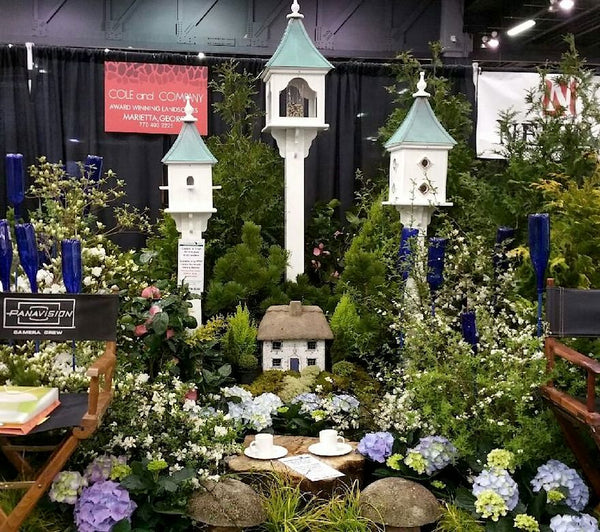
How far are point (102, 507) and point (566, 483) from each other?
60.5 inches

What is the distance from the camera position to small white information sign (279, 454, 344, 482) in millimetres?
2498

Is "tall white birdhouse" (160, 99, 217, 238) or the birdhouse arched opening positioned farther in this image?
the birdhouse arched opening

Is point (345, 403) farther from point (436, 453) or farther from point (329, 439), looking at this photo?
point (436, 453)

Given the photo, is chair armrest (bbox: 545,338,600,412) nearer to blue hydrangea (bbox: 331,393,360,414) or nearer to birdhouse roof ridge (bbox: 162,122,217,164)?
blue hydrangea (bbox: 331,393,360,414)

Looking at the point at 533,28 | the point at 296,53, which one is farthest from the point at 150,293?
the point at 533,28

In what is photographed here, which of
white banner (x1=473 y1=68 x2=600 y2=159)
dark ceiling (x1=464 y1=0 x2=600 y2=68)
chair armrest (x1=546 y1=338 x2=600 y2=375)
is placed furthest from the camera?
dark ceiling (x1=464 y1=0 x2=600 y2=68)

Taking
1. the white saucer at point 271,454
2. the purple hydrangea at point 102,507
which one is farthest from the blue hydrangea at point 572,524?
the purple hydrangea at point 102,507

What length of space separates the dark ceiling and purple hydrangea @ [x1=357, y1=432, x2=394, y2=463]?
6049 millimetres

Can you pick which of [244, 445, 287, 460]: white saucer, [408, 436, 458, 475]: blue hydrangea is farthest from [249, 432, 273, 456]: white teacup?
[408, 436, 458, 475]: blue hydrangea

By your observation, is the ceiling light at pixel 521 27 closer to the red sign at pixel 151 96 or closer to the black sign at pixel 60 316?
the red sign at pixel 151 96

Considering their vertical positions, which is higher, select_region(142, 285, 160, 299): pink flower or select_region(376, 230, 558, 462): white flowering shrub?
select_region(142, 285, 160, 299): pink flower

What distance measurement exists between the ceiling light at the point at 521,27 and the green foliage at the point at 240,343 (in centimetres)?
641

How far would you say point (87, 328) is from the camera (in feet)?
7.47

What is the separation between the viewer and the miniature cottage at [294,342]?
3.62m
